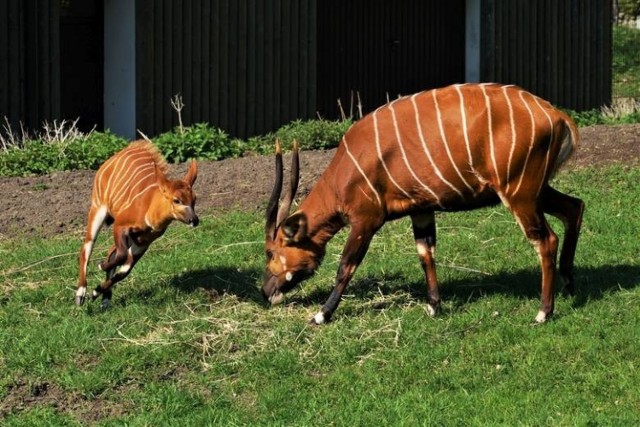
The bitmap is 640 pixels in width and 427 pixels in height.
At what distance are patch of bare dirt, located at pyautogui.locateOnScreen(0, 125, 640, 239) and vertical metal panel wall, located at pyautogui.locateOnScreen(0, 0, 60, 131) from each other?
6.15ft

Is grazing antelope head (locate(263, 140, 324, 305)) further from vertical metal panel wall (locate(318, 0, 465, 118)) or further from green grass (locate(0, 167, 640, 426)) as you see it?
vertical metal panel wall (locate(318, 0, 465, 118))

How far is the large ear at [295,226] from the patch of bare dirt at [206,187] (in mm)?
3067

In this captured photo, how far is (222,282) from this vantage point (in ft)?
30.2

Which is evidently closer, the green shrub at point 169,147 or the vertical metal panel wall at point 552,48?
the green shrub at point 169,147

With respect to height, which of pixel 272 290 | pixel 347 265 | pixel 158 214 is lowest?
pixel 272 290

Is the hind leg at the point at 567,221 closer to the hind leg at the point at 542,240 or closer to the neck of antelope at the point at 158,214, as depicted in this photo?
the hind leg at the point at 542,240

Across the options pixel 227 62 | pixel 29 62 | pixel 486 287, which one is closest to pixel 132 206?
pixel 486 287

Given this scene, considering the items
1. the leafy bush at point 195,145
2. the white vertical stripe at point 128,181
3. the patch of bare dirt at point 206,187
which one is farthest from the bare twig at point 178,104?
the white vertical stripe at point 128,181

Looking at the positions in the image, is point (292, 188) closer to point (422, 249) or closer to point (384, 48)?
point (422, 249)

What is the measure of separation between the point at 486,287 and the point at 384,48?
1114 cm

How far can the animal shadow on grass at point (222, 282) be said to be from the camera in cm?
888

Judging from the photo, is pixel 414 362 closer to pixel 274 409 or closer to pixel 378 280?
pixel 274 409

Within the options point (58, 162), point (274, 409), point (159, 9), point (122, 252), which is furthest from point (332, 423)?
point (159, 9)

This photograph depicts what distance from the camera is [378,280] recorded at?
9234 mm
